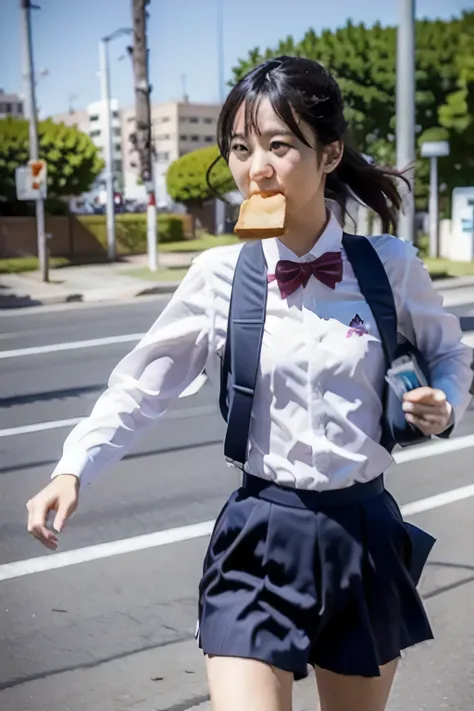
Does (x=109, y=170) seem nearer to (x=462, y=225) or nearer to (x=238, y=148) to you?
(x=462, y=225)

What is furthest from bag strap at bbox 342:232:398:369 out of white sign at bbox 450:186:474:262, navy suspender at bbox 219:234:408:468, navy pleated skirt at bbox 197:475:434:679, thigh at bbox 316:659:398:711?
white sign at bbox 450:186:474:262

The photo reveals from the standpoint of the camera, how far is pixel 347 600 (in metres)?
1.90

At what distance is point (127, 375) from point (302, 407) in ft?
1.19

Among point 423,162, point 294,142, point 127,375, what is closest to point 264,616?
point 127,375

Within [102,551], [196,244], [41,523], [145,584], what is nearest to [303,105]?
[41,523]

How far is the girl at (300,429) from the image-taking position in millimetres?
1858

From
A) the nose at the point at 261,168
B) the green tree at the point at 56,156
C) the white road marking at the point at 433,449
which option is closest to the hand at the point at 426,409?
the nose at the point at 261,168

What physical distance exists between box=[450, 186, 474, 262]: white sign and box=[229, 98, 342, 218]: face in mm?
21651

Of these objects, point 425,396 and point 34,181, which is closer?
point 425,396

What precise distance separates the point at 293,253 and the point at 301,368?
0.24m

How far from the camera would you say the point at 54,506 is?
5.99 ft

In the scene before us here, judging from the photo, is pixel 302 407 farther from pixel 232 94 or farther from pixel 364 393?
pixel 232 94

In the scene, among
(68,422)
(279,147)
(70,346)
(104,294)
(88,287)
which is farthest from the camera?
(88,287)

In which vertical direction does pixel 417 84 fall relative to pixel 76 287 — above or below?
above
